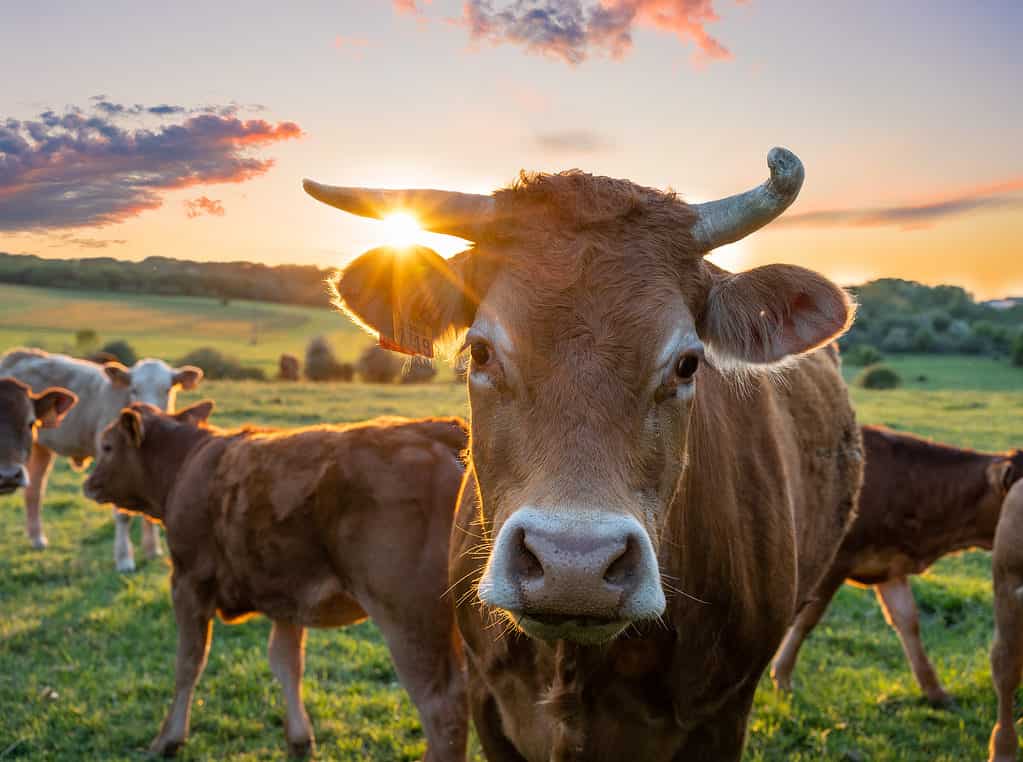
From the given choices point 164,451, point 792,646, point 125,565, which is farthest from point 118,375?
point 792,646

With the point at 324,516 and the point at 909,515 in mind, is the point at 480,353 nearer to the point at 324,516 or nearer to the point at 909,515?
the point at 324,516

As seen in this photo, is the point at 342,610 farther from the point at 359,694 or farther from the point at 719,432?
the point at 719,432

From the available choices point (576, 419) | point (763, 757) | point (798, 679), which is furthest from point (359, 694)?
point (576, 419)

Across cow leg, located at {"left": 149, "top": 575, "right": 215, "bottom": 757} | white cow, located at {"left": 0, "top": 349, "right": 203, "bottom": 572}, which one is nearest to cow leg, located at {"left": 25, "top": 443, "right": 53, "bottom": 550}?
white cow, located at {"left": 0, "top": 349, "right": 203, "bottom": 572}

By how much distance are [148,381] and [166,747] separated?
6.23 metres

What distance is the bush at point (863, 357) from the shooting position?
50.6 m

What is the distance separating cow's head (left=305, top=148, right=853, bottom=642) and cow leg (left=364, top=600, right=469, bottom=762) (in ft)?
6.75

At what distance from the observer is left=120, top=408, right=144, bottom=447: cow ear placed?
6.78 metres

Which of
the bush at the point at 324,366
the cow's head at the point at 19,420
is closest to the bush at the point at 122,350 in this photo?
the bush at the point at 324,366

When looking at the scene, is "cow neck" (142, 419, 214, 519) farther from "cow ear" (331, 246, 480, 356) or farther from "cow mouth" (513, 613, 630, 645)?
"cow mouth" (513, 613, 630, 645)

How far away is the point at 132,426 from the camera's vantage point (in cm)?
681

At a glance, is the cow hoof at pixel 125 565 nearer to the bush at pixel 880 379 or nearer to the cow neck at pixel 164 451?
the cow neck at pixel 164 451

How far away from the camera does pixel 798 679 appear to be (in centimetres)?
683

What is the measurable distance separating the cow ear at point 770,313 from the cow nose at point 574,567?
1010 mm
